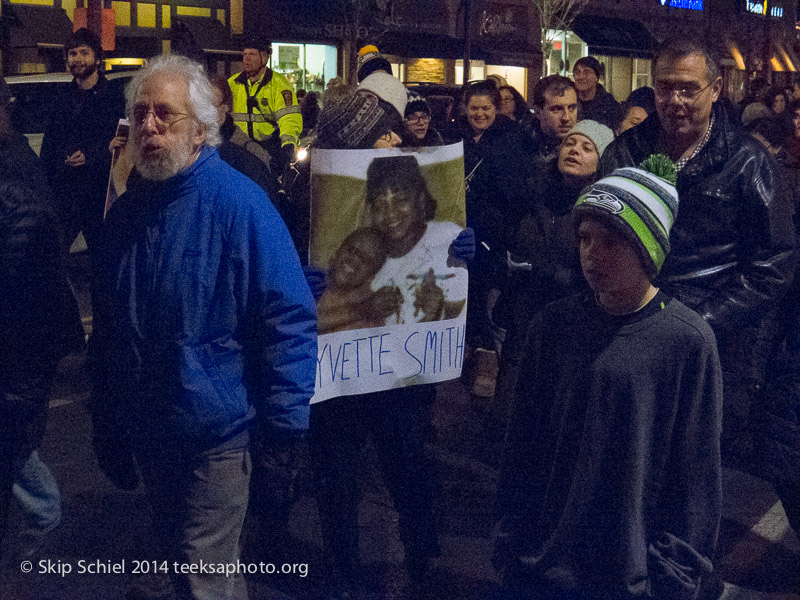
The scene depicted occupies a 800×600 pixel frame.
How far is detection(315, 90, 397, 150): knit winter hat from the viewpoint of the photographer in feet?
12.2

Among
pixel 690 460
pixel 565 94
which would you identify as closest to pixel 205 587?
pixel 690 460

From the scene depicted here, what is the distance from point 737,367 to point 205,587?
2.19m

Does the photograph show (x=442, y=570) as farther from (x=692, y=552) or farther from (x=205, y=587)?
(x=692, y=552)

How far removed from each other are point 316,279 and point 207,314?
810mm

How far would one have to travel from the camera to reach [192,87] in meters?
3.06

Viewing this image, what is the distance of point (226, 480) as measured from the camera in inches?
119

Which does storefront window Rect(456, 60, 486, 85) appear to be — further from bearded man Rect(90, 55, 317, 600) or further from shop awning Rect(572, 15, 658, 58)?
bearded man Rect(90, 55, 317, 600)

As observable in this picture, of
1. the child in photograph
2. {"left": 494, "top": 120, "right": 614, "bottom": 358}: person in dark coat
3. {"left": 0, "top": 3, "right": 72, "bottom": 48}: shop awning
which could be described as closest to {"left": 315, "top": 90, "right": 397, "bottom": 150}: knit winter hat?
the child in photograph

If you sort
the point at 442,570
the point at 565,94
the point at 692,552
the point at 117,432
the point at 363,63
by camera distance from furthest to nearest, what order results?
1. the point at 363,63
2. the point at 565,94
3. the point at 442,570
4. the point at 117,432
5. the point at 692,552

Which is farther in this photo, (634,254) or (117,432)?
(117,432)

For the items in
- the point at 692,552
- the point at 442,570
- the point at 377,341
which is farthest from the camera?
→ the point at 442,570

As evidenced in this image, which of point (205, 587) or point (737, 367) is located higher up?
point (737, 367)

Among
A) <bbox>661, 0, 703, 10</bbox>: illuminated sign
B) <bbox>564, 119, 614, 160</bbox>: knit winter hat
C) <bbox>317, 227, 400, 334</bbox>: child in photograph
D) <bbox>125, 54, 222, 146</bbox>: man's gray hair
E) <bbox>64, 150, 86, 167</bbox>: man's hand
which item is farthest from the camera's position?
<bbox>661, 0, 703, 10</bbox>: illuminated sign

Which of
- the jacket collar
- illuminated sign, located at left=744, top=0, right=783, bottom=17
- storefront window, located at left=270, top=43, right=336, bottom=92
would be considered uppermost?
illuminated sign, located at left=744, top=0, right=783, bottom=17
